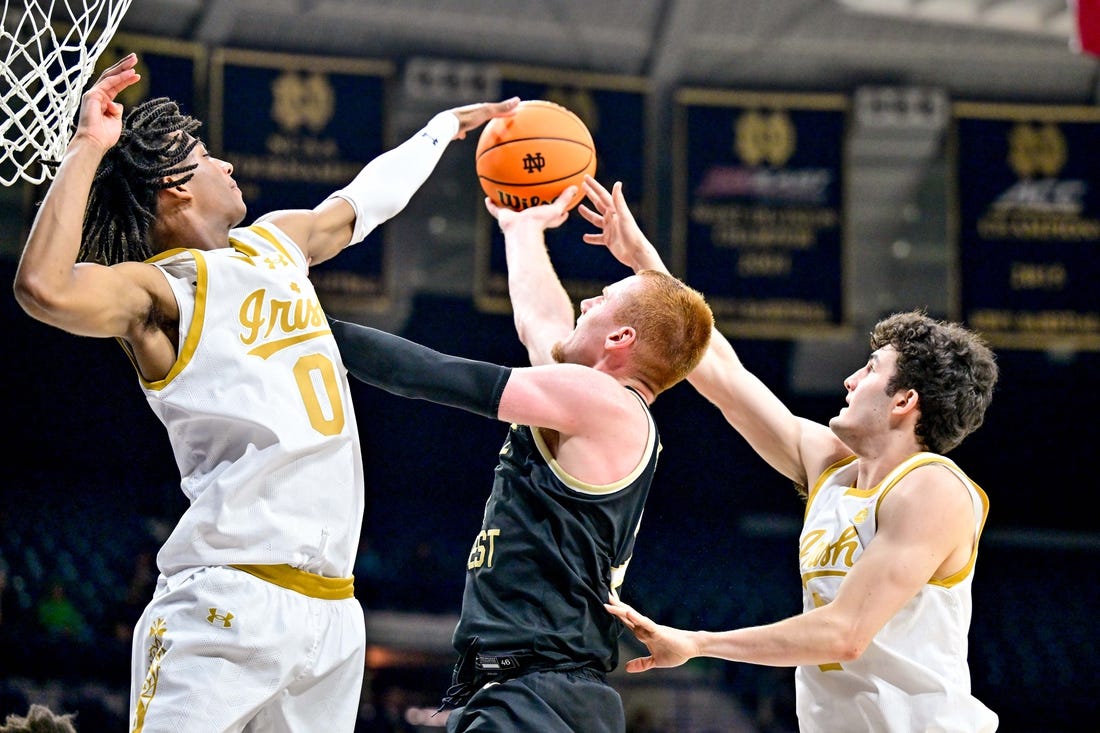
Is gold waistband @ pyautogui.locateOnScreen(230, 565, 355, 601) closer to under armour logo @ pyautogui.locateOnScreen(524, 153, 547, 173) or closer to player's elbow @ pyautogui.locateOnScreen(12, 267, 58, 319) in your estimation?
player's elbow @ pyautogui.locateOnScreen(12, 267, 58, 319)

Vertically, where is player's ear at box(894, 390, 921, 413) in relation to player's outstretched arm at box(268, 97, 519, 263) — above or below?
below

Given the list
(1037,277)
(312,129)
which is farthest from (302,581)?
(1037,277)

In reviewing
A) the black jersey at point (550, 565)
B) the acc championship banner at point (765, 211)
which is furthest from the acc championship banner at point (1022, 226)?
the black jersey at point (550, 565)

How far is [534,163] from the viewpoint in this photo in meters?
4.04

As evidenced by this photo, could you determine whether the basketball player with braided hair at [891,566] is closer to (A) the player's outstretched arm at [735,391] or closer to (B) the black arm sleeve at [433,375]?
(A) the player's outstretched arm at [735,391]

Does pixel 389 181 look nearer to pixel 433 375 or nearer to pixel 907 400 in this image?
pixel 433 375

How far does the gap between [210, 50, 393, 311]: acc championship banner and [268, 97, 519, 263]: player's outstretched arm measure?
17.9 ft

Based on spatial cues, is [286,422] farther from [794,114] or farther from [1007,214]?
[1007,214]

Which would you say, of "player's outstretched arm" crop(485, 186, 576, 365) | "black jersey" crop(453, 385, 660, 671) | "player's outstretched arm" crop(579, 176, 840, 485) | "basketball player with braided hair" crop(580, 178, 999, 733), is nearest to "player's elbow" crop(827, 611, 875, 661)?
"basketball player with braided hair" crop(580, 178, 999, 733)

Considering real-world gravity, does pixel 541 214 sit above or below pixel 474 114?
below

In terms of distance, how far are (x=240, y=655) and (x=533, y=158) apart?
2.02m

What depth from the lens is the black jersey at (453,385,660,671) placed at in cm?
285

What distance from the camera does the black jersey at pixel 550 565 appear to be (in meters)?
2.85

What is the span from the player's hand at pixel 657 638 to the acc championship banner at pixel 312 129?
663cm
